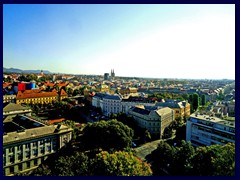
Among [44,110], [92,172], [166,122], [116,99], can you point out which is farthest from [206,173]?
[44,110]

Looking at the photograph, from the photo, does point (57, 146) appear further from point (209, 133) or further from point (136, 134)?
point (209, 133)

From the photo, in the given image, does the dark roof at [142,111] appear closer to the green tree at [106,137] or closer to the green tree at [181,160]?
the green tree at [106,137]

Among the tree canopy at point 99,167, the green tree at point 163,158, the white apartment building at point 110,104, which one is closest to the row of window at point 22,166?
the tree canopy at point 99,167

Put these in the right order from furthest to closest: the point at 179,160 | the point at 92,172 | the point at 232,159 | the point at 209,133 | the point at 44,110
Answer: the point at 44,110
the point at 209,133
the point at 179,160
the point at 92,172
the point at 232,159

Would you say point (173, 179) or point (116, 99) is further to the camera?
point (116, 99)

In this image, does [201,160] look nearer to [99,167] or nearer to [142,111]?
[99,167]

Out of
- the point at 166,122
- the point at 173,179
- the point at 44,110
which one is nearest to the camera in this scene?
the point at 173,179
